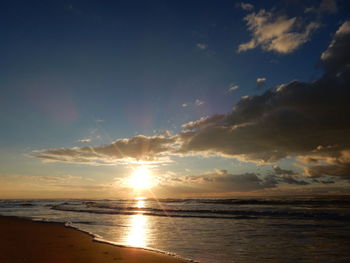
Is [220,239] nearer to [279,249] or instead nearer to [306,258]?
[279,249]

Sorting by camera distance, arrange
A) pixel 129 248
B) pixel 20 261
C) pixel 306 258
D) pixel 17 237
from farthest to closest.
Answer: pixel 17 237, pixel 129 248, pixel 306 258, pixel 20 261

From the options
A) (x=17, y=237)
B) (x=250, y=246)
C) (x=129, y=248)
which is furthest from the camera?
(x=17, y=237)

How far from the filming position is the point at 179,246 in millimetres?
15594

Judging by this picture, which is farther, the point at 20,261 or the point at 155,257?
the point at 155,257

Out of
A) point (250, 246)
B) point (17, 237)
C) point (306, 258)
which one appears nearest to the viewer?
point (306, 258)

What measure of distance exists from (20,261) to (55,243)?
4.64 metres

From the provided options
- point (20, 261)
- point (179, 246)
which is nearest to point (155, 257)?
point (179, 246)

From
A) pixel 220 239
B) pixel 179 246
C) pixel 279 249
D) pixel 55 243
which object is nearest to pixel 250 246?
pixel 279 249

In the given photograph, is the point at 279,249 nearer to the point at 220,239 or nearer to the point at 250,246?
the point at 250,246

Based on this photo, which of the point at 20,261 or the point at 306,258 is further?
the point at 306,258

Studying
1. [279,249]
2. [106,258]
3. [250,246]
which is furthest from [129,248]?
[279,249]

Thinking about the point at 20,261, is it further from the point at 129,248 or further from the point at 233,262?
the point at 233,262

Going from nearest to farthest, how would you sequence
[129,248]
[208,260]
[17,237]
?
[208,260] < [129,248] < [17,237]

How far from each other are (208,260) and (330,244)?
8.55m
